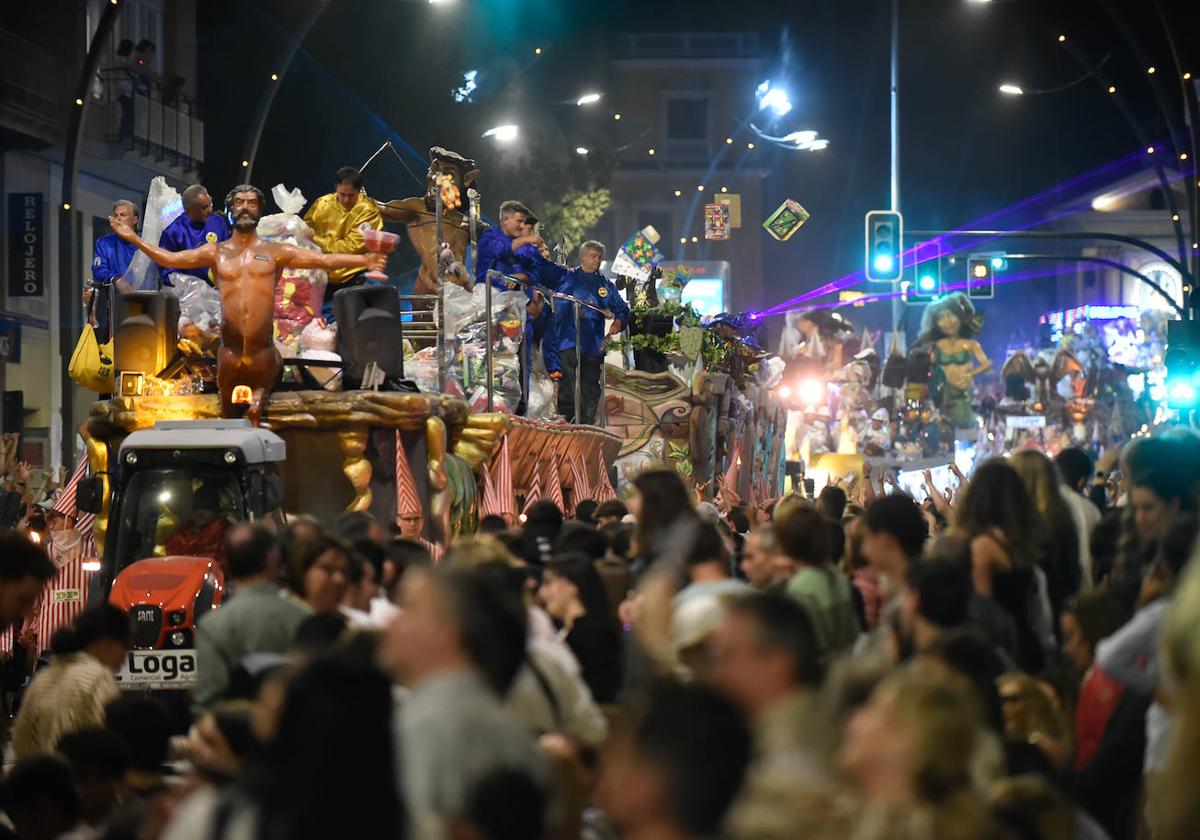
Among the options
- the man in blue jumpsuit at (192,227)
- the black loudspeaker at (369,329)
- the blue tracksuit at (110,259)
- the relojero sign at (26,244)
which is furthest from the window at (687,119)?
the black loudspeaker at (369,329)

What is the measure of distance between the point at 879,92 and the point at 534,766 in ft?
225

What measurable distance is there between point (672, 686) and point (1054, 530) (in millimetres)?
4804

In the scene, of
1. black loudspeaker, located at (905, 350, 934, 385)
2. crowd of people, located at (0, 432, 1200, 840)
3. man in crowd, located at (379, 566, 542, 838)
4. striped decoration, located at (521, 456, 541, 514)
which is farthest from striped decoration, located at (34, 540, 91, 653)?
black loudspeaker, located at (905, 350, 934, 385)

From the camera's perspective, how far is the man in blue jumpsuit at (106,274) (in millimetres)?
18453

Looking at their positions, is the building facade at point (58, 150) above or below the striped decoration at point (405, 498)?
above

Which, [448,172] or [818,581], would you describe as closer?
[818,581]

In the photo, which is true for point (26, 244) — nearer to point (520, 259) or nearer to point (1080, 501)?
point (520, 259)

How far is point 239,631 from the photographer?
726cm

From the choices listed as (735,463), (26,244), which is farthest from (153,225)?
(26,244)

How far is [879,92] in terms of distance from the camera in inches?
2805

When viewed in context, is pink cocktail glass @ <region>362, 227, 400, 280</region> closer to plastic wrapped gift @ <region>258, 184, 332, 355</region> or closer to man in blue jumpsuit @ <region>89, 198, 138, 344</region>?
plastic wrapped gift @ <region>258, 184, 332, 355</region>

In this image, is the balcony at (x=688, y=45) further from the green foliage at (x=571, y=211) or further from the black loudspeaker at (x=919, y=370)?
the green foliage at (x=571, y=211)

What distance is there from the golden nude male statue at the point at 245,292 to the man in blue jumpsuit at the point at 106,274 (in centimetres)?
195

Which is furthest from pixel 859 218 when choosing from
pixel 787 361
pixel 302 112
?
pixel 302 112
